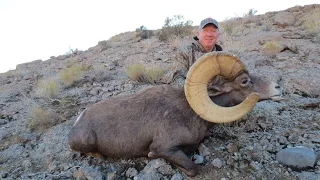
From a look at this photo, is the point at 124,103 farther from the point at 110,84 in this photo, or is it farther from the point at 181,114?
the point at 110,84

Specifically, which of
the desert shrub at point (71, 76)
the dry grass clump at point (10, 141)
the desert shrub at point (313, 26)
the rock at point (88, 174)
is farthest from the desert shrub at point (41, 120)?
the desert shrub at point (313, 26)

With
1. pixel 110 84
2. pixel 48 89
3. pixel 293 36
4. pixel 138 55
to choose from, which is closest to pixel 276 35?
pixel 293 36

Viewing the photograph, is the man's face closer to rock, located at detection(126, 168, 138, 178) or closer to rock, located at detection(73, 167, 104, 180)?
rock, located at detection(126, 168, 138, 178)

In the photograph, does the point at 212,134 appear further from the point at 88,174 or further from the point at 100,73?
the point at 100,73

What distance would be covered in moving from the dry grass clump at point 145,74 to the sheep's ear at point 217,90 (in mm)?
4163

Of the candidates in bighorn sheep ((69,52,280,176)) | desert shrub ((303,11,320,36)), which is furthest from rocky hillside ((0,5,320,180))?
desert shrub ((303,11,320,36))

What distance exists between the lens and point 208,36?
19.6ft

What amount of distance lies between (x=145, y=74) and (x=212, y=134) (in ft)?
12.8

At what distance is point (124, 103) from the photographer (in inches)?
198

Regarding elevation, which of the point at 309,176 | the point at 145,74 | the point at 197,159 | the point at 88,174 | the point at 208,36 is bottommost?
the point at 309,176

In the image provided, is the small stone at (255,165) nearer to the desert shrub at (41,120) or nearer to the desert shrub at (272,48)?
the desert shrub at (41,120)

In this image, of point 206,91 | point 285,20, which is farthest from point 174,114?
point 285,20

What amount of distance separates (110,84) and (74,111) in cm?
178

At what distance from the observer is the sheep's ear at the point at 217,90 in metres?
4.82
